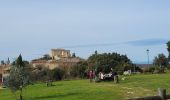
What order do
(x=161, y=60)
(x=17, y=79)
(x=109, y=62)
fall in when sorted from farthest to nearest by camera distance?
(x=161, y=60) < (x=109, y=62) < (x=17, y=79)

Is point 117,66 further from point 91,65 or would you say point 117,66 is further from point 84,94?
point 84,94

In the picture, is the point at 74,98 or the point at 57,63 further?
the point at 57,63

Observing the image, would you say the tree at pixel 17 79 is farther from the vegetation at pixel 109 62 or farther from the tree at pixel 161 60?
the tree at pixel 161 60

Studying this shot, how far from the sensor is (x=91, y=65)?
10550 cm

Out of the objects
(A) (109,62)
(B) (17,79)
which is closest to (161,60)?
(A) (109,62)

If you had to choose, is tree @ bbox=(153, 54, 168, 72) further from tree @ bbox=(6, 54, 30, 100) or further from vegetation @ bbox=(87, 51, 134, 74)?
tree @ bbox=(6, 54, 30, 100)

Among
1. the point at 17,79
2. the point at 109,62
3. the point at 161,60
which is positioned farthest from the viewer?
the point at 161,60

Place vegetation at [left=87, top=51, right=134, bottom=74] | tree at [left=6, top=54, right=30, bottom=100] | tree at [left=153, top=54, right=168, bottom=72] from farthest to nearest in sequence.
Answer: tree at [left=153, top=54, right=168, bottom=72]
vegetation at [left=87, top=51, right=134, bottom=74]
tree at [left=6, top=54, right=30, bottom=100]

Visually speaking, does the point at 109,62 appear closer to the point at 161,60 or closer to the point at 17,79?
the point at 161,60

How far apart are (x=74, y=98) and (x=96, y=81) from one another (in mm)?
21542

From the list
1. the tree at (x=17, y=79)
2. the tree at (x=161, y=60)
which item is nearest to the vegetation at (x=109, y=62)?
the tree at (x=161, y=60)

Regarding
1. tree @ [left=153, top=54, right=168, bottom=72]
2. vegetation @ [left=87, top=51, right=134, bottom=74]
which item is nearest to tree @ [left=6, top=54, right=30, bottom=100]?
vegetation @ [left=87, top=51, right=134, bottom=74]

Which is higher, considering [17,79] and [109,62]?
[109,62]

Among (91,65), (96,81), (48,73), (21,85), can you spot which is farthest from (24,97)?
(48,73)
